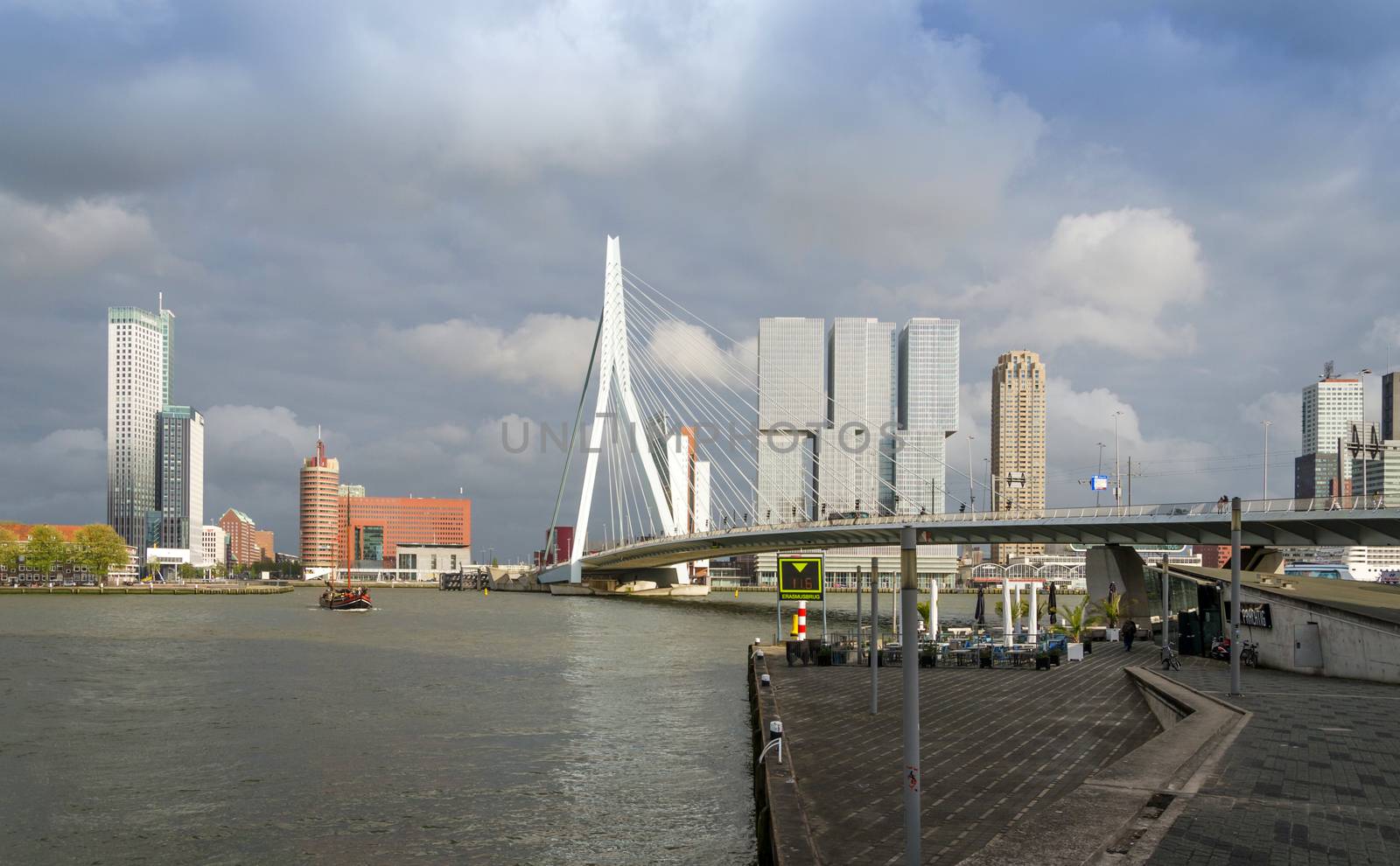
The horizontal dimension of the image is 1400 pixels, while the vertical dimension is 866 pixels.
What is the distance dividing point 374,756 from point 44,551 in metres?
133

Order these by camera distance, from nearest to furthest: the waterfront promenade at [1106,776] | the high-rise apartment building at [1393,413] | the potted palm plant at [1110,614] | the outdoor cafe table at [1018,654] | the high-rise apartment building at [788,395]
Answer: the waterfront promenade at [1106,776] → the outdoor cafe table at [1018,654] → the potted palm plant at [1110,614] → the high-rise apartment building at [788,395] → the high-rise apartment building at [1393,413]

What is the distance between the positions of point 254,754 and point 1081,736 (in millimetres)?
14696

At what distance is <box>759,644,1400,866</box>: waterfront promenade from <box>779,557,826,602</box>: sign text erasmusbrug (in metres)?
3.34

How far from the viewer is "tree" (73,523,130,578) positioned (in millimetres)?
133750

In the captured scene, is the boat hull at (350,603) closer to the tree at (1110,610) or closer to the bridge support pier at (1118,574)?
the bridge support pier at (1118,574)

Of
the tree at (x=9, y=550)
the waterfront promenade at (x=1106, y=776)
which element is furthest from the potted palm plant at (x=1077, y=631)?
the tree at (x=9, y=550)

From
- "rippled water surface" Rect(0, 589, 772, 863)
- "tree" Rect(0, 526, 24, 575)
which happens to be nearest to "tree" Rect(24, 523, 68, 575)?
"tree" Rect(0, 526, 24, 575)

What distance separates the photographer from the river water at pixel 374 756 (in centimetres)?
1448

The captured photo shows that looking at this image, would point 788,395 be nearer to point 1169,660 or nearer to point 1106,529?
point 1106,529

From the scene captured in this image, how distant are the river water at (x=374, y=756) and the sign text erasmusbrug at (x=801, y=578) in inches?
125

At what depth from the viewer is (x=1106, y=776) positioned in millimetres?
11633

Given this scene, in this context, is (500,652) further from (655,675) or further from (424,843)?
(424,843)

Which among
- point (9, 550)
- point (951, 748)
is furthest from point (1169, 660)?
point (9, 550)

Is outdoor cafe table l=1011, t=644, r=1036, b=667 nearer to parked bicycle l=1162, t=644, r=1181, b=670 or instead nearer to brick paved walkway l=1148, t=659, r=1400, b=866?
parked bicycle l=1162, t=644, r=1181, b=670
